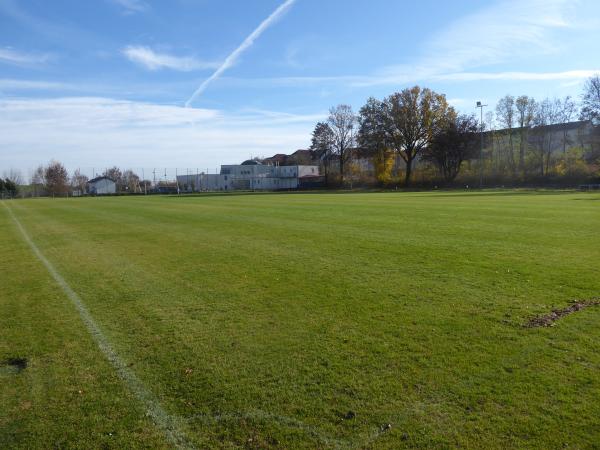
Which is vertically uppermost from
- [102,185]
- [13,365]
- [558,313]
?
[102,185]

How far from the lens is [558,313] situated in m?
6.18

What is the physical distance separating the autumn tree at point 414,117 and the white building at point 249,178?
39954 millimetres

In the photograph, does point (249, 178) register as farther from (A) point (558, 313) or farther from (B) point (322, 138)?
(A) point (558, 313)

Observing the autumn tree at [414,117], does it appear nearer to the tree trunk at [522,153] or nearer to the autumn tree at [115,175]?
the tree trunk at [522,153]

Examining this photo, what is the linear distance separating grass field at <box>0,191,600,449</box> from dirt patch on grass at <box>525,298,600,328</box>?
162mm

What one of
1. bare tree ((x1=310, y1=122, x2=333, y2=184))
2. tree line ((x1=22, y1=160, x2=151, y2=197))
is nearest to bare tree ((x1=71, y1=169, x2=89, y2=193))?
tree line ((x1=22, y1=160, x2=151, y2=197))

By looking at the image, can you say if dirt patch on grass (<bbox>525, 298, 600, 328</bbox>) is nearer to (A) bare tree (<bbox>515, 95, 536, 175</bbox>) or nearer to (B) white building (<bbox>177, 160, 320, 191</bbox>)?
(A) bare tree (<bbox>515, 95, 536, 175</bbox>)

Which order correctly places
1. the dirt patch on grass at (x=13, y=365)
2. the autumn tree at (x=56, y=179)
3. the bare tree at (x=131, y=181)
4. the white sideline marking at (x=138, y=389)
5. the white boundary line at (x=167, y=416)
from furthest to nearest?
the bare tree at (x=131, y=181) → the autumn tree at (x=56, y=179) → the dirt patch on grass at (x=13, y=365) → the white sideline marking at (x=138, y=389) → the white boundary line at (x=167, y=416)

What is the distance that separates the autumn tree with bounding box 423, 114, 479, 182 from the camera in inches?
2945

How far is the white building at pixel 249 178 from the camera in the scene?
122562mm

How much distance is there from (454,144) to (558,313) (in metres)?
73.6

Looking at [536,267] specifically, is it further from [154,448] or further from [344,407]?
[154,448]

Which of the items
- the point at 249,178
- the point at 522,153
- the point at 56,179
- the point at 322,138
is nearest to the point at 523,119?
the point at 522,153

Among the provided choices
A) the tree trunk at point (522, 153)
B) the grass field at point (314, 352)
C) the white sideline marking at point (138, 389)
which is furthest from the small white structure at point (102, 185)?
the white sideline marking at point (138, 389)
